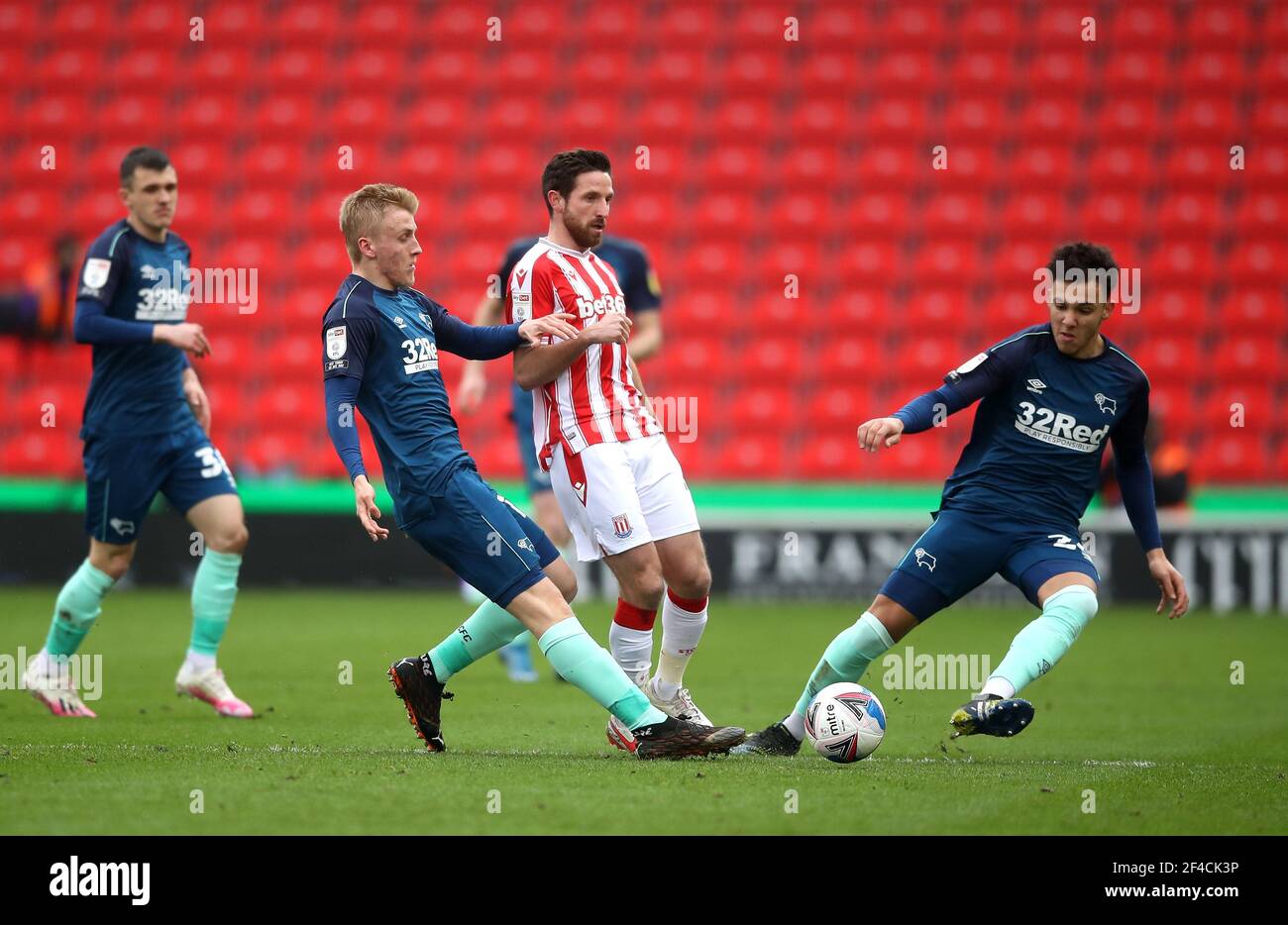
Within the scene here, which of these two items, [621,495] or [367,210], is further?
[621,495]

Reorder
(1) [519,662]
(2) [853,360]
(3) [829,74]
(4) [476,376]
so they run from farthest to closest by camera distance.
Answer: (3) [829,74] → (2) [853,360] → (1) [519,662] → (4) [476,376]

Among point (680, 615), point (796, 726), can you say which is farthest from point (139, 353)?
point (796, 726)

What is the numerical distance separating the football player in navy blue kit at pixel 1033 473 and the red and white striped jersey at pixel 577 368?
1139 millimetres

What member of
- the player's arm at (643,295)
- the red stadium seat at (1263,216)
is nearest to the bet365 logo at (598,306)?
the player's arm at (643,295)

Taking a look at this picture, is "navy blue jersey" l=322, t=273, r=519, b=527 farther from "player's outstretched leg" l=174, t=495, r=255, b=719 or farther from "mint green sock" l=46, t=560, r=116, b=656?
"mint green sock" l=46, t=560, r=116, b=656

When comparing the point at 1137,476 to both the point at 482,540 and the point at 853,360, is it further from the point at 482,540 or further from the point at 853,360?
the point at 853,360

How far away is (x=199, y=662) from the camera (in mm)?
7547

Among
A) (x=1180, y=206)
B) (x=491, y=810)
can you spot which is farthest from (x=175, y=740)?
(x=1180, y=206)

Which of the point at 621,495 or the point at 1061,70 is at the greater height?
the point at 1061,70

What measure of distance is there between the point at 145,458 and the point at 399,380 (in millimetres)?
1971

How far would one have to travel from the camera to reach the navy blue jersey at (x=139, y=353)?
7316mm

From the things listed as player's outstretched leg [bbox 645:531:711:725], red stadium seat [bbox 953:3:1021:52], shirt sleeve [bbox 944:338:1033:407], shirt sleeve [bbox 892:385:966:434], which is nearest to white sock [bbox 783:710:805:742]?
player's outstretched leg [bbox 645:531:711:725]

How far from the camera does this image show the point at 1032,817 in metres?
4.99

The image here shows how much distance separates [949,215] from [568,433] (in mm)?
13165
